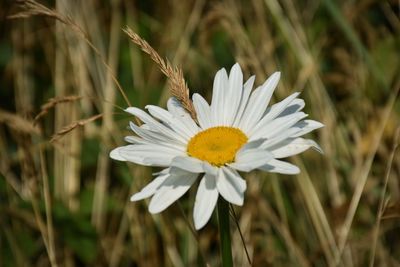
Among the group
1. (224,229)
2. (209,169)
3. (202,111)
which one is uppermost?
(202,111)

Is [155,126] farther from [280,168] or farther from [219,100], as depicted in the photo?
[280,168]

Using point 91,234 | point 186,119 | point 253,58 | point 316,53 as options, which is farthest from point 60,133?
point 316,53

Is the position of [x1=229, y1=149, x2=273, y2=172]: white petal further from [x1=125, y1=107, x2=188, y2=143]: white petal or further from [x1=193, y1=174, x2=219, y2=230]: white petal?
[x1=125, y1=107, x2=188, y2=143]: white petal

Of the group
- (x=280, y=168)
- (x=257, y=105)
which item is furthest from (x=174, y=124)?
(x=280, y=168)

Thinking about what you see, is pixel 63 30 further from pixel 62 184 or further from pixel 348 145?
pixel 348 145

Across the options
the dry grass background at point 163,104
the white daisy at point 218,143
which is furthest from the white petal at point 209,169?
the dry grass background at point 163,104

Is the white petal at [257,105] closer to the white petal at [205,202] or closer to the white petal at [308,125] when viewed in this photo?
the white petal at [308,125]

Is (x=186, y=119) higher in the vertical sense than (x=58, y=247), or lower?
higher

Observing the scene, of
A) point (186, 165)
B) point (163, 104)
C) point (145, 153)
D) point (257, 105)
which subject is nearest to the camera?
point (186, 165)
